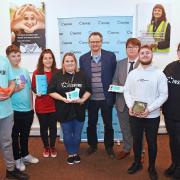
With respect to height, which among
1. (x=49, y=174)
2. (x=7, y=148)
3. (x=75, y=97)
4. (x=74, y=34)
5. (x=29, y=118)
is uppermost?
(x=74, y=34)

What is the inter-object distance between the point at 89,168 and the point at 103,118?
70cm

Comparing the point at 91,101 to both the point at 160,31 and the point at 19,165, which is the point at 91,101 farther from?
the point at 160,31

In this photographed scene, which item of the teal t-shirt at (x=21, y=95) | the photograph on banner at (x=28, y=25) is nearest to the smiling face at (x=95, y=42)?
the teal t-shirt at (x=21, y=95)

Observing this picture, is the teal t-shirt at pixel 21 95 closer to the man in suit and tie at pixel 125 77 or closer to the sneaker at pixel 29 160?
A: the sneaker at pixel 29 160

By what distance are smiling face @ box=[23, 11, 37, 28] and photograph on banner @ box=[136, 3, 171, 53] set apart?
1.65 m

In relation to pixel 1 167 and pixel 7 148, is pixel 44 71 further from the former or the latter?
pixel 1 167

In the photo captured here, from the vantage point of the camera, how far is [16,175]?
309cm

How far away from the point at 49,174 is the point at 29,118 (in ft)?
2.37

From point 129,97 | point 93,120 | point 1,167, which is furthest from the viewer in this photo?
point 93,120

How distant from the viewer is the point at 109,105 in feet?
11.8

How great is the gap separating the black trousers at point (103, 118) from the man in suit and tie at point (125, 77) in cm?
17

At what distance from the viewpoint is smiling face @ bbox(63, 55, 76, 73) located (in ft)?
10.9

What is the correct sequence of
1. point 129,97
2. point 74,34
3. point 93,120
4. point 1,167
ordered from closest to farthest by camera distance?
point 129,97
point 1,167
point 93,120
point 74,34

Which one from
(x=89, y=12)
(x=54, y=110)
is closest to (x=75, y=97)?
(x=54, y=110)
